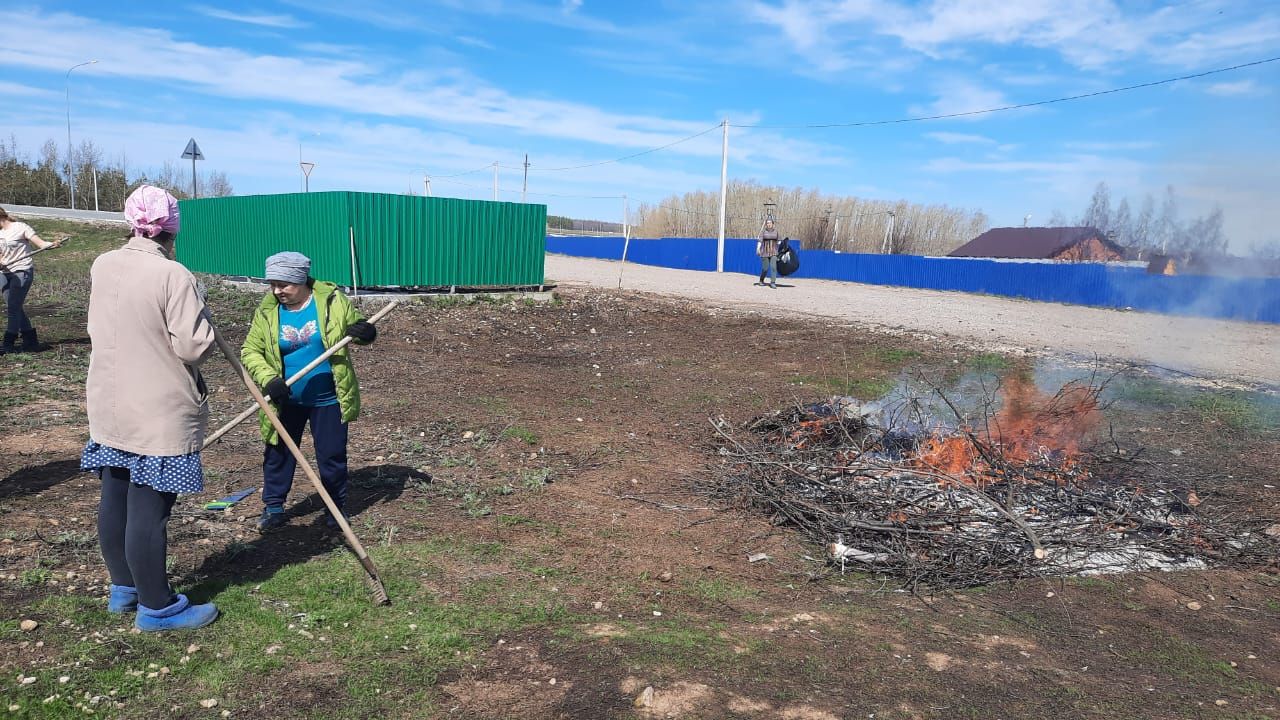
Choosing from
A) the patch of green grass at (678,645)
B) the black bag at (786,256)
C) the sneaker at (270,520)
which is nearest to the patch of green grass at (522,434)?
the sneaker at (270,520)

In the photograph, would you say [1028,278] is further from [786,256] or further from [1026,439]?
[1026,439]

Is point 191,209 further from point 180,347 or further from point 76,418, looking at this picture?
point 180,347

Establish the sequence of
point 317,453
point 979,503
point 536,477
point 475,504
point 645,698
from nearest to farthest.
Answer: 1. point 645,698
2. point 317,453
3. point 979,503
4. point 475,504
5. point 536,477

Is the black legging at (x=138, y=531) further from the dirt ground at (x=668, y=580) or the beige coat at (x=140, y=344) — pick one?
the dirt ground at (x=668, y=580)

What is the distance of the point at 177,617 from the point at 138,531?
1.39ft

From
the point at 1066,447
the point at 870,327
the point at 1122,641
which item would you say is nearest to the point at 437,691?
the point at 1122,641

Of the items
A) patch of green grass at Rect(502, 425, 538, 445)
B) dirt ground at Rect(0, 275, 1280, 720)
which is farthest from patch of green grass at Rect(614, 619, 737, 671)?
patch of green grass at Rect(502, 425, 538, 445)

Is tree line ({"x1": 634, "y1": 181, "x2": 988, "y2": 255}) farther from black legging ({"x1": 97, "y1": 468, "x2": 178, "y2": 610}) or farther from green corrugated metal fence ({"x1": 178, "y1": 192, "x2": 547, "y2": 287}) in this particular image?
black legging ({"x1": 97, "y1": 468, "x2": 178, "y2": 610})

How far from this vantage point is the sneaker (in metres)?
4.59

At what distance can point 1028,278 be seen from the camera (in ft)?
78.2

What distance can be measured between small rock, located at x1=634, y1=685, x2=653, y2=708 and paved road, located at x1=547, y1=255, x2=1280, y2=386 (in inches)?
413

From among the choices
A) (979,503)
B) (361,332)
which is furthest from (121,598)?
(979,503)

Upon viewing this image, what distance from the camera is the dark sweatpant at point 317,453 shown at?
14.8 ft

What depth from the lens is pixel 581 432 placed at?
707cm
